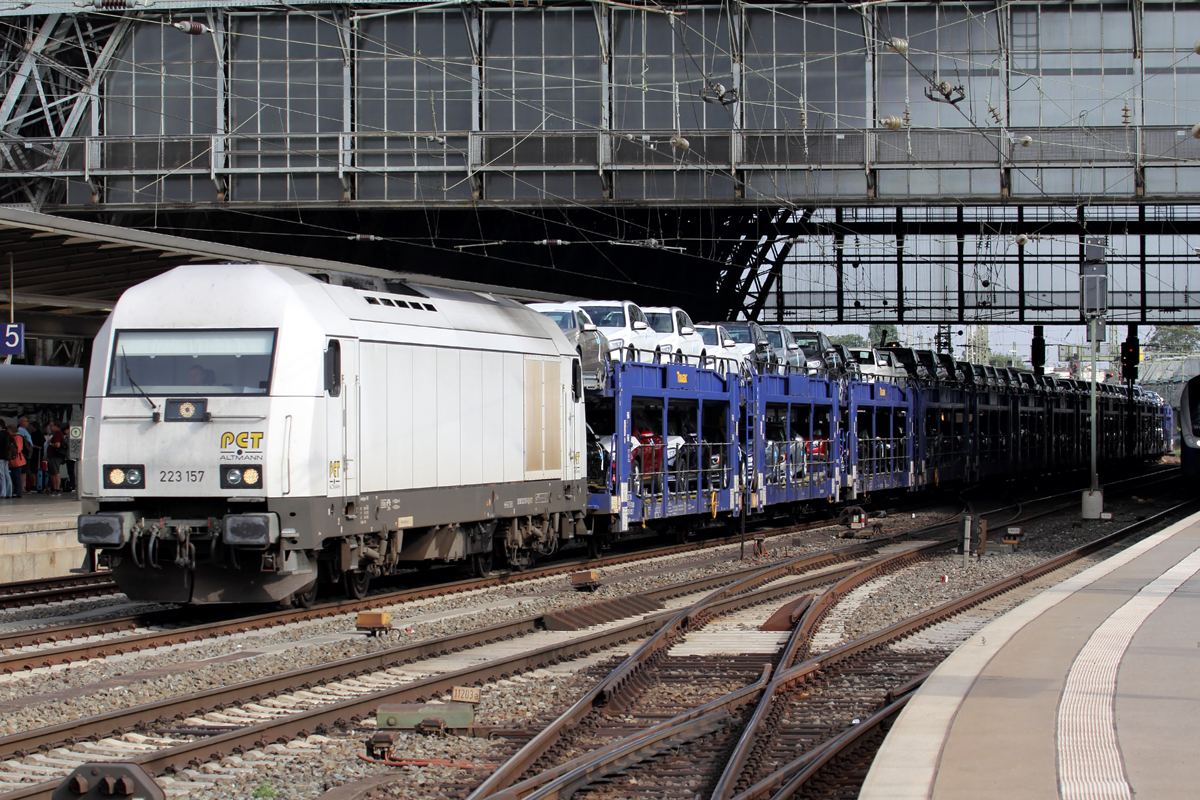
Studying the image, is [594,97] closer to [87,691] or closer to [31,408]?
[31,408]

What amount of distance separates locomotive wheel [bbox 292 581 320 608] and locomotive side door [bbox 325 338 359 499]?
1215mm

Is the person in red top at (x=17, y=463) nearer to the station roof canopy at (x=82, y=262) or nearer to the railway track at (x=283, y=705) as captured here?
the station roof canopy at (x=82, y=262)

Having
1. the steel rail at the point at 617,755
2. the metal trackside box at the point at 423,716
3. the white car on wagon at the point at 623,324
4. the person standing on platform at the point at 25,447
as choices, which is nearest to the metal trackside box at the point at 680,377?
the white car on wagon at the point at 623,324

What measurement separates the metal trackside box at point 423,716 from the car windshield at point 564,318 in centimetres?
1268

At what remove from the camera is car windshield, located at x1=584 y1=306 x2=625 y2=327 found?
21719 millimetres

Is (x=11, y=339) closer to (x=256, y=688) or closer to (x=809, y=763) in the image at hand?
(x=256, y=688)

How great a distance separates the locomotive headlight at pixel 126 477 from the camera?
12.2 metres

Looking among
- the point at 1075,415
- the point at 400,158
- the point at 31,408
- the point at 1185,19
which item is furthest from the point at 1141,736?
the point at 1075,415

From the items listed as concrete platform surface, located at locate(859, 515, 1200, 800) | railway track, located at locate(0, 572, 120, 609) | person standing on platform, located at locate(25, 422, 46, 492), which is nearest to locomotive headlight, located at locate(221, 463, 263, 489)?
railway track, located at locate(0, 572, 120, 609)

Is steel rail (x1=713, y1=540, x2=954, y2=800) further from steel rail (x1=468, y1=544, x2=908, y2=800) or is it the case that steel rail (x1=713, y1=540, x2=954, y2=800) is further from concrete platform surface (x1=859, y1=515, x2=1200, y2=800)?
concrete platform surface (x1=859, y1=515, x2=1200, y2=800)

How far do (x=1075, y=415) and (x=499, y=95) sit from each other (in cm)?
3113

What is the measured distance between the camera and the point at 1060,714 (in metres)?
6.73

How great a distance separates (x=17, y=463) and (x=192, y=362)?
13.5 m

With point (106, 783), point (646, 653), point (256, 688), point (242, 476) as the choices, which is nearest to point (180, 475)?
point (242, 476)
